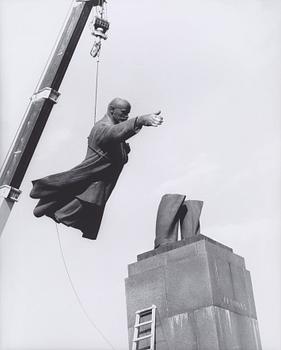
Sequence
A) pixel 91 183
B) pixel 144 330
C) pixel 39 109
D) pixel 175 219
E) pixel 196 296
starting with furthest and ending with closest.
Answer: pixel 39 109, pixel 91 183, pixel 175 219, pixel 144 330, pixel 196 296

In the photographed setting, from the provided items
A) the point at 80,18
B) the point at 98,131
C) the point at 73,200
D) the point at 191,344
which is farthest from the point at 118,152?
the point at 80,18

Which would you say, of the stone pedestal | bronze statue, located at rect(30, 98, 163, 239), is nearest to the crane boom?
bronze statue, located at rect(30, 98, 163, 239)

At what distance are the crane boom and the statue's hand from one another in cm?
341

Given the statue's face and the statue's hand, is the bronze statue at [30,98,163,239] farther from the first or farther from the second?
the statue's hand

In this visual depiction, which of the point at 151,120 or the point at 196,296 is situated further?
the point at 151,120

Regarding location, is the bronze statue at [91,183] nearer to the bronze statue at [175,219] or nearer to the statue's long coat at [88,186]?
the statue's long coat at [88,186]

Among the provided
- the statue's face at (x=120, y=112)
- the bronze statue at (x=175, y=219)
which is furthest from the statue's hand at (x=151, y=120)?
the bronze statue at (x=175, y=219)

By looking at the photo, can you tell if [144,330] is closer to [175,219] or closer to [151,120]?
[175,219]

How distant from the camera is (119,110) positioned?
10461mm

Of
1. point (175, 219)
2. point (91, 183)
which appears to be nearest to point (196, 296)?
point (175, 219)

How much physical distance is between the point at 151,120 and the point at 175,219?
5.92 ft

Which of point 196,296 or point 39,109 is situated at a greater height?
point 39,109

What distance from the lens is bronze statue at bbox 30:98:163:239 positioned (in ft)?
33.4

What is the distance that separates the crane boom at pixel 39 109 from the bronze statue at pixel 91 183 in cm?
174
